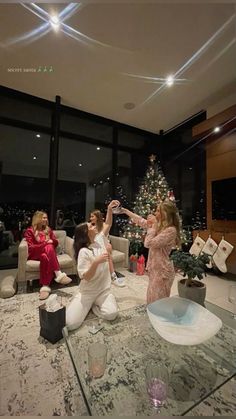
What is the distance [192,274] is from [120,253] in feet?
5.65

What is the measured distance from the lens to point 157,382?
116 cm

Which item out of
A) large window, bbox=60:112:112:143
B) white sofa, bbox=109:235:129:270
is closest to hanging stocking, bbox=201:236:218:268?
white sofa, bbox=109:235:129:270

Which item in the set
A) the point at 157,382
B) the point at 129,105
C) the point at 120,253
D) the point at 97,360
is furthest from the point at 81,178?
the point at 157,382

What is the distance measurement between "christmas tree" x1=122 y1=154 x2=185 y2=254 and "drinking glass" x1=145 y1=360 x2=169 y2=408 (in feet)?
8.72

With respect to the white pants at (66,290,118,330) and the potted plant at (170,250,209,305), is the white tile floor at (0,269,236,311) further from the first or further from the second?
the white pants at (66,290,118,330)

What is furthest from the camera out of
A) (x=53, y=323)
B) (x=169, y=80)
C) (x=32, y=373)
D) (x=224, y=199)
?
(x=224, y=199)

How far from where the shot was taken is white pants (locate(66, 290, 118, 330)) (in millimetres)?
1718

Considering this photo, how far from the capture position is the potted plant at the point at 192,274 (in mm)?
1696

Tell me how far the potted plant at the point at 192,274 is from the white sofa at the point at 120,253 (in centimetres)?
156

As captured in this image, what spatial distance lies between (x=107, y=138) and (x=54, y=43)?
223 centimetres

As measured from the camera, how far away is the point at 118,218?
471 centimetres

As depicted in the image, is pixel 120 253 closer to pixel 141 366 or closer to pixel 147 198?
pixel 147 198

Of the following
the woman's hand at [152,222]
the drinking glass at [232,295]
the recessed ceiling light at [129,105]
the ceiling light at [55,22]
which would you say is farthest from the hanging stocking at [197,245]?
the ceiling light at [55,22]

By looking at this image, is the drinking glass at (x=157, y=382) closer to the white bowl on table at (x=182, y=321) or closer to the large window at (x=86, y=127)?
the white bowl on table at (x=182, y=321)
